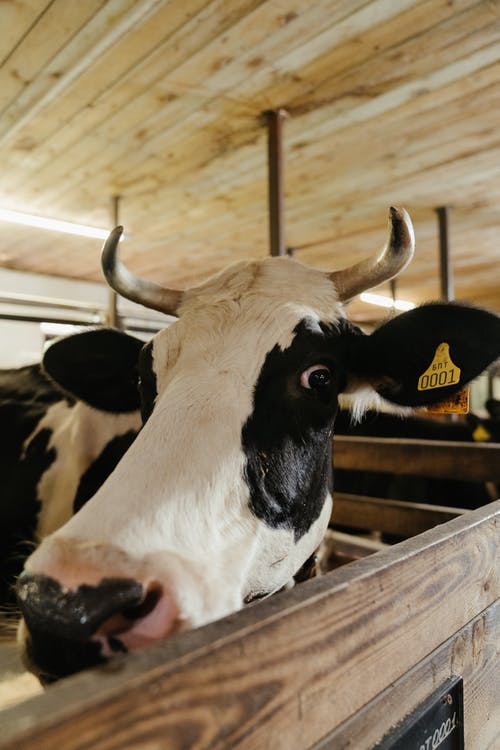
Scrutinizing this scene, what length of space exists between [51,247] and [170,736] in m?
6.01

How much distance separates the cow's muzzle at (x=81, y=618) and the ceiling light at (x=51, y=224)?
444 cm

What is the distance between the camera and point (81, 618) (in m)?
0.70

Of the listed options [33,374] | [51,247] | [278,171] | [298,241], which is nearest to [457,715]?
[33,374]

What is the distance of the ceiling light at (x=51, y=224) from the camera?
182 inches

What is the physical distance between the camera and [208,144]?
330 centimetres

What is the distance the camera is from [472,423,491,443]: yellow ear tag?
4.21 metres

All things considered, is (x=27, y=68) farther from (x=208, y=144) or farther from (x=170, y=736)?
(x=170, y=736)

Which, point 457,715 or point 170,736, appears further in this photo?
point 457,715

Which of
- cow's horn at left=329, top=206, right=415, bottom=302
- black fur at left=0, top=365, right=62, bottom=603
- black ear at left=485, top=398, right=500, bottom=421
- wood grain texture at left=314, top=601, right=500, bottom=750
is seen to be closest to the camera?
wood grain texture at left=314, top=601, right=500, bottom=750

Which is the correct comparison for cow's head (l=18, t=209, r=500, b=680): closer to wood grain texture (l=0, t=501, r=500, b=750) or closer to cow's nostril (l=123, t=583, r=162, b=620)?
cow's nostril (l=123, t=583, r=162, b=620)

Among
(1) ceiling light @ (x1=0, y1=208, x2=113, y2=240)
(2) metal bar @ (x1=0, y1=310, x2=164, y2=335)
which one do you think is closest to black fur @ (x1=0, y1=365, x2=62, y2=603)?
(2) metal bar @ (x1=0, y1=310, x2=164, y2=335)

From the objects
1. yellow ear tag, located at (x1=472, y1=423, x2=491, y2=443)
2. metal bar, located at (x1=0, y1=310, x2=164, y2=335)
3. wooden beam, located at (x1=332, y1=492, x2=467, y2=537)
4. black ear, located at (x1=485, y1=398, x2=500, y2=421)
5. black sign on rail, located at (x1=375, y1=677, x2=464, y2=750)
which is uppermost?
metal bar, located at (x1=0, y1=310, x2=164, y2=335)

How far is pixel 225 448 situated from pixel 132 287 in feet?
3.15

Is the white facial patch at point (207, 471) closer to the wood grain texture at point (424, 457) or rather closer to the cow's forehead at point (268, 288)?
the cow's forehead at point (268, 288)
